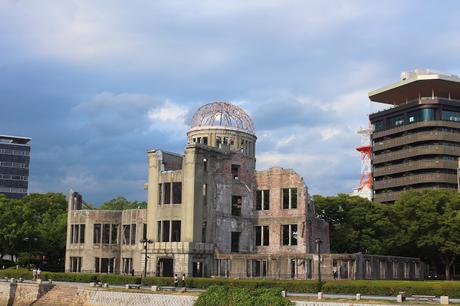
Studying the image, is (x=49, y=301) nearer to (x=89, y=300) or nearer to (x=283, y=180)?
(x=89, y=300)

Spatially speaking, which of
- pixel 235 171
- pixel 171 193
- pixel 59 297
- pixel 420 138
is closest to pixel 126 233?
pixel 171 193

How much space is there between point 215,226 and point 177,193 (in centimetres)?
588

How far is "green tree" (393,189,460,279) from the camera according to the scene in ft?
286

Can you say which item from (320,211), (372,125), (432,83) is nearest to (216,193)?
(320,211)

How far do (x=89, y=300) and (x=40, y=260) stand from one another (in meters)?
43.6

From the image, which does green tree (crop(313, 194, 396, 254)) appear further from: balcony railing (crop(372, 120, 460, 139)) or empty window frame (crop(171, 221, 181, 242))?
balcony railing (crop(372, 120, 460, 139))

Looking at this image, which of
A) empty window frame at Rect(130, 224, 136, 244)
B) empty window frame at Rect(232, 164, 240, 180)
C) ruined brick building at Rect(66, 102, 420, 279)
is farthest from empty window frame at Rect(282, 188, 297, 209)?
empty window frame at Rect(130, 224, 136, 244)

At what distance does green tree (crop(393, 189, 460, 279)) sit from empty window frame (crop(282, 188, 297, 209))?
1863 cm

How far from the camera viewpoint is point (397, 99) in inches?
5694

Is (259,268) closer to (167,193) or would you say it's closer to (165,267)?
(165,267)

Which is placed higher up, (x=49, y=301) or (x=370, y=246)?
(x=370, y=246)

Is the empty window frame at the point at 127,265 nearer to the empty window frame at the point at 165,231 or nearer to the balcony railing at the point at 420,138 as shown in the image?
the empty window frame at the point at 165,231

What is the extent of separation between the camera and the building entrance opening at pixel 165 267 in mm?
74125

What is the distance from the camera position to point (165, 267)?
74625mm
